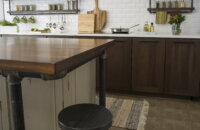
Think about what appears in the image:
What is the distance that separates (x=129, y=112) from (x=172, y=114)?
55cm

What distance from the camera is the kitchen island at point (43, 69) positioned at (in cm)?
92

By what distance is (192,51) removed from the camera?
3176mm

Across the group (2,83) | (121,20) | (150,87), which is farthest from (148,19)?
A: (2,83)

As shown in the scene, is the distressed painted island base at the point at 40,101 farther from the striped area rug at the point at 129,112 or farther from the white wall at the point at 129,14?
the white wall at the point at 129,14

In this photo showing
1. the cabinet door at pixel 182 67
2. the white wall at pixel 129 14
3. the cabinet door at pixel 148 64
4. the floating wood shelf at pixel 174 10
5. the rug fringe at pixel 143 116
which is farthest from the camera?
the white wall at pixel 129 14

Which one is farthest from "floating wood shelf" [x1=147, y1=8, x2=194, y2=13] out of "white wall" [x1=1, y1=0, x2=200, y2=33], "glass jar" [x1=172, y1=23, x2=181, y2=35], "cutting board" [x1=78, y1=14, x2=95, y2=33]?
"cutting board" [x1=78, y1=14, x2=95, y2=33]

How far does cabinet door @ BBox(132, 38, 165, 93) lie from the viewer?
3.32 metres

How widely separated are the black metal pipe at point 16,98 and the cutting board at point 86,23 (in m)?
3.02

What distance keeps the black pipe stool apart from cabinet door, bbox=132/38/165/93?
80.4 inches

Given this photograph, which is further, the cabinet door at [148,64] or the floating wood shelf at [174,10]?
the floating wood shelf at [174,10]

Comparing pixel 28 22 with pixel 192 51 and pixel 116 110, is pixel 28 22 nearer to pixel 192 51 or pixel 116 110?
pixel 116 110

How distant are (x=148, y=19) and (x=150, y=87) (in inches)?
50.1

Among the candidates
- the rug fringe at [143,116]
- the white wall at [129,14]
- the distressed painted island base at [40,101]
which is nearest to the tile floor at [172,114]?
the rug fringe at [143,116]

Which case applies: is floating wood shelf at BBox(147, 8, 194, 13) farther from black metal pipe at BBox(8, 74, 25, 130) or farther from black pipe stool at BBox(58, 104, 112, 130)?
black metal pipe at BBox(8, 74, 25, 130)
